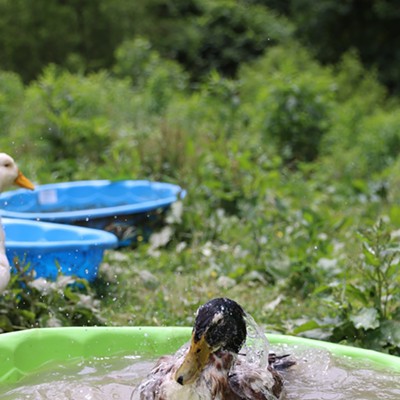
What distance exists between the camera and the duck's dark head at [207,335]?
2271 mm

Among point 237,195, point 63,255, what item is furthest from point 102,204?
point 63,255

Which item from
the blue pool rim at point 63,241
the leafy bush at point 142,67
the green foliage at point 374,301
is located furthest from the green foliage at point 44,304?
the leafy bush at point 142,67

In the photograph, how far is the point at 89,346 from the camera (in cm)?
301

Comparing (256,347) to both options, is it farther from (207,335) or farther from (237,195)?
(237,195)

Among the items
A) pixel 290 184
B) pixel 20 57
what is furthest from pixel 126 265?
pixel 20 57

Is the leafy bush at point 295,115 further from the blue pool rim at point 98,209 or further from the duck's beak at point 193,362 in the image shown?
the duck's beak at point 193,362

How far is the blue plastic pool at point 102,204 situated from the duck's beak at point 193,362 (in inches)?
123

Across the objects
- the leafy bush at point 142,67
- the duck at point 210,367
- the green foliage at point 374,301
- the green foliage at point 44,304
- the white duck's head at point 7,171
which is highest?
the duck at point 210,367

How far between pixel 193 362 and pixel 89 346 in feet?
2.71

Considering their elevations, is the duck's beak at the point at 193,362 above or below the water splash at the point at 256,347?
above

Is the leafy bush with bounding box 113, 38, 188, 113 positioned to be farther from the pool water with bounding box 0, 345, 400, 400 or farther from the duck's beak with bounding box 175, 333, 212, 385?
the duck's beak with bounding box 175, 333, 212, 385

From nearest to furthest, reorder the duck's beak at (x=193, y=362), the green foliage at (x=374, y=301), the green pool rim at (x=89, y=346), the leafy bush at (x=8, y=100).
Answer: the duck's beak at (x=193, y=362), the green pool rim at (x=89, y=346), the green foliage at (x=374, y=301), the leafy bush at (x=8, y=100)

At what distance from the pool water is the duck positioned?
307 millimetres

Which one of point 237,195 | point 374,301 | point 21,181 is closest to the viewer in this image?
point 374,301
